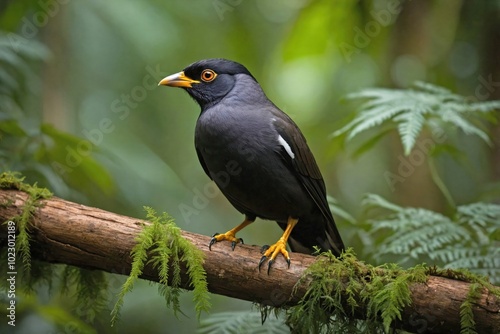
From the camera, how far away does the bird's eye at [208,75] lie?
15.5ft

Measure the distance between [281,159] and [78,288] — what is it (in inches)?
66.2

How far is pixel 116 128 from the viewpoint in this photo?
814 centimetres

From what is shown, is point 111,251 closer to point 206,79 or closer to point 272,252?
point 272,252

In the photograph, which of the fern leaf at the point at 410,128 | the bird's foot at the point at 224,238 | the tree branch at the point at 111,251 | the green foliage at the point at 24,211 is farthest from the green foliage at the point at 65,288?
the fern leaf at the point at 410,128

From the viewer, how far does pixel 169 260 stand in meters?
3.48

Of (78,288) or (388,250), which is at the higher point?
(388,250)

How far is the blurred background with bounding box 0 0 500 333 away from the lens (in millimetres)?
4938

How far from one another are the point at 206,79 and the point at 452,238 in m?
2.23

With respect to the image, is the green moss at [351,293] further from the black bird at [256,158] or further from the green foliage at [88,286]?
the green foliage at [88,286]

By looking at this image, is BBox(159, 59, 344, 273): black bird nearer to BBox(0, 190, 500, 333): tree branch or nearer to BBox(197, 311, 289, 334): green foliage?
BBox(0, 190, 500, 333): tree branch

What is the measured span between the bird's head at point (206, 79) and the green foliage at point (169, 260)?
4.75 feet

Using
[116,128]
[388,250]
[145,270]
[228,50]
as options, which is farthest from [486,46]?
[116,128]

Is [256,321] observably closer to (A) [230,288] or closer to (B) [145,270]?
(A) [230,288]

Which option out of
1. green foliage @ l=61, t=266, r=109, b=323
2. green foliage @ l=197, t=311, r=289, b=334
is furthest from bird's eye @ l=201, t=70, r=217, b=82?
green foliage @ l=197, t=311, r=289, b=334
